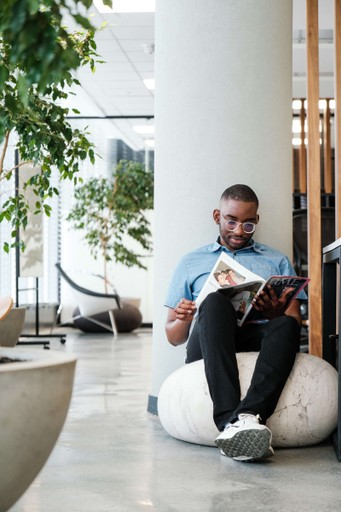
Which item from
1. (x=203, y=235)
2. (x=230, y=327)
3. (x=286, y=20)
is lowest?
(x=230, y=327)

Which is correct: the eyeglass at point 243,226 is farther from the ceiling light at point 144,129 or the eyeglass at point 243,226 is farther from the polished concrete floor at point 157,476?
the ceiling light at point 144,129

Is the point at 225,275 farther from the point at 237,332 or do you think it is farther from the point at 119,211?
the point at 119,211

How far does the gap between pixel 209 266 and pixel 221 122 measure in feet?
2.37

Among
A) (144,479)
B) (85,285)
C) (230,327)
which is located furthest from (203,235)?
(85,285)

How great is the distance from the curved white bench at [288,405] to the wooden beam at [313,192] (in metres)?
0.80

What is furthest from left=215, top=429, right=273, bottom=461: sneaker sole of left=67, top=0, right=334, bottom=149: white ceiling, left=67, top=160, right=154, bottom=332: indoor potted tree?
left=67, top=160, right=154, bottom=332: indoor potted tree

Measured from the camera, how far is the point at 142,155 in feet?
38.7

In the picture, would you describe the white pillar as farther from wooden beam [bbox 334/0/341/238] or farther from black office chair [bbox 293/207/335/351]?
black office chair [bbox 293/207/335/351]

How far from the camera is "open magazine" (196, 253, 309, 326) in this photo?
274 centimetres

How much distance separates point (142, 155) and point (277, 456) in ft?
30.8

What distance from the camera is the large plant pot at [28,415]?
4.84 feet

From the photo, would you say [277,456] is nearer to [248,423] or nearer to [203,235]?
[248,423]

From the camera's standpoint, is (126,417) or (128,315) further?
(128,315)

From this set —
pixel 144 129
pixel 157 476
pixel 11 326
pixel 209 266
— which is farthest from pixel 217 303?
pixel 144 129
